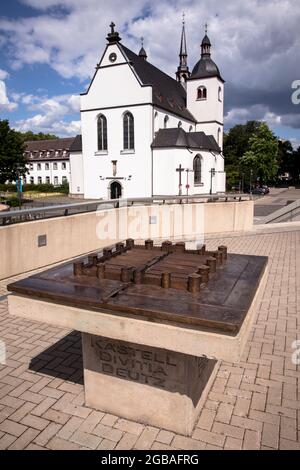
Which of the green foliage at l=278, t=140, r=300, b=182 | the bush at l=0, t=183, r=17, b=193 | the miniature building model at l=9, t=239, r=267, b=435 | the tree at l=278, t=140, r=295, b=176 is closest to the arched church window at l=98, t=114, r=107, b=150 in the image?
the bush at l=0, t=183, r=17, b=193

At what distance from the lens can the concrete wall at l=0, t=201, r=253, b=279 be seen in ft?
24.7

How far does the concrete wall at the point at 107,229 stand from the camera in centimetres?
752

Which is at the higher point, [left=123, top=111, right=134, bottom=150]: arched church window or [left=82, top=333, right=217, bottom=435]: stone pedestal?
[left=123, top=111, right=134, bottom=150]: arched church window

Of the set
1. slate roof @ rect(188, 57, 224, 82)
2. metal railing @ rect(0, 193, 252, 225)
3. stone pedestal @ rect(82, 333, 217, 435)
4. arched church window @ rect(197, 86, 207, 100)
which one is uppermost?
slate roof @ rect(188, 57, 224, 82)

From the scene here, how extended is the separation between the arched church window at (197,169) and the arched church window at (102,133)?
10943 mm

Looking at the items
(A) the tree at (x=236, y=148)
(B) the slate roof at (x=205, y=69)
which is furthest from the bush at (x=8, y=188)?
(A) the tree at (x=236, y=148)

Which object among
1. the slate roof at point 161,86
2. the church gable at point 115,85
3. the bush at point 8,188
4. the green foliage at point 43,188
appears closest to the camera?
the church gable at point 115,85

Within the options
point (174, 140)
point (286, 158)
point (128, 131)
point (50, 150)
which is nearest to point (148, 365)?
point (174, 140)

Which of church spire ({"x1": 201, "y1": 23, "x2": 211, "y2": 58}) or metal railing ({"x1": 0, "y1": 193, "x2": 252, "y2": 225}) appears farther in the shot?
church spire ({"x1": 201, "y1": 23, "x2": 211, "y2": 58})

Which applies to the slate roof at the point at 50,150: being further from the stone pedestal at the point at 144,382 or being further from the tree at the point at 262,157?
the stone pedestal at the point at 144,382

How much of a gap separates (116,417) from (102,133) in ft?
131

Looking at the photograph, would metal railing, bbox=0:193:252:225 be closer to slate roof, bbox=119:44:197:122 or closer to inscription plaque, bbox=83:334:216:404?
inscription plaque, bbox=83:334:216:404

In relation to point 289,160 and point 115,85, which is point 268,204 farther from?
point 289,160

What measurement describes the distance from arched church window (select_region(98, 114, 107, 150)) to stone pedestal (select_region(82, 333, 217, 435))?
128ft
